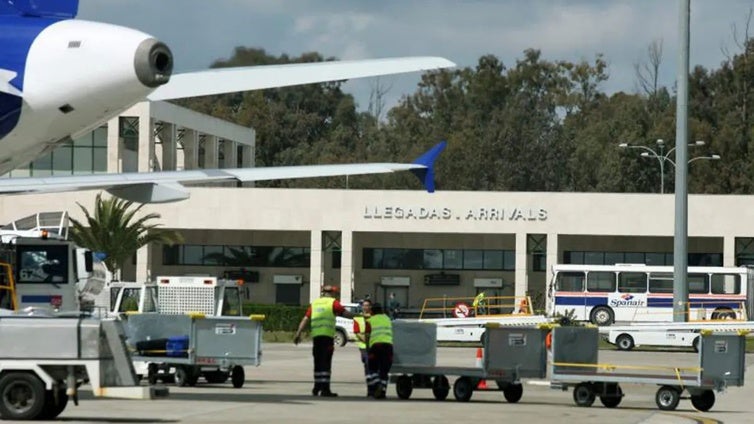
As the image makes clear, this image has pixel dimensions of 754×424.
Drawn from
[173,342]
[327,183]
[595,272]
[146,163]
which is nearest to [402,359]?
[173,342]

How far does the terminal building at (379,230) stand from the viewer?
83.1 metres

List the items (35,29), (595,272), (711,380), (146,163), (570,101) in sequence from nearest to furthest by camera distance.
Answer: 1. (35,29)
2. (711,380)
3. (595,272)
4. (146,163)
5. (570,101)

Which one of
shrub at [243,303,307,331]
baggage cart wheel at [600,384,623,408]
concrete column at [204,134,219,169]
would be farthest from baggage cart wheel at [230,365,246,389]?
concrete column at [204,134,219,169]

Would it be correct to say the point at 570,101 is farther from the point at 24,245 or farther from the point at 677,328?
the point at 24,245

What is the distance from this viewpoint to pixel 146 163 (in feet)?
272

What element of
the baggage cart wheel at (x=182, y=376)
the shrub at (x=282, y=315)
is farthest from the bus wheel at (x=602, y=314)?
the baggage cart wheel at (x=182, y=376)

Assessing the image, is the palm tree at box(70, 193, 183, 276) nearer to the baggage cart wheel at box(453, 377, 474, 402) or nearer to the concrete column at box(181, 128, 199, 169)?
the concrete column at box(181, 128, 199, 169)

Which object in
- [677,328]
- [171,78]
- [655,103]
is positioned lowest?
[677,328]

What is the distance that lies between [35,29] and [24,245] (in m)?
7.88

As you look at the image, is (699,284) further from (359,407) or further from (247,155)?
(359,407)

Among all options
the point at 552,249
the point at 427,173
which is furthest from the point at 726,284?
the point at 427,173

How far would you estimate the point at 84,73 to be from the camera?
2081 centimetres

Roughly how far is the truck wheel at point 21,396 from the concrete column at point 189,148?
7315 centimetres

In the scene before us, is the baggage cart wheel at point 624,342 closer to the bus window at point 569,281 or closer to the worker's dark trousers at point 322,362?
the bus window at point 569,281
